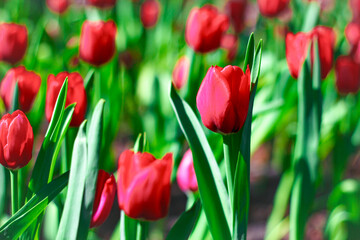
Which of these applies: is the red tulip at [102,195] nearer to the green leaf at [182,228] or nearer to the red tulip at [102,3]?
the green leaf at [182,228]

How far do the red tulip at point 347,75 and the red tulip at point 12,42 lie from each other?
28.2 inches

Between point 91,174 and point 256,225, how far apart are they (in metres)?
1.10

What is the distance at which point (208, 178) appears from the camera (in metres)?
0.68

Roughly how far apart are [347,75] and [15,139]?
0.77 metres

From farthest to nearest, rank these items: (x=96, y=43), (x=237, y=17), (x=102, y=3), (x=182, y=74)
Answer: (x=237, y=17)
(x=102, y=3)
(x=182, y=74)
(x=96, y=43)

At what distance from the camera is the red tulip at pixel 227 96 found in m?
0.60

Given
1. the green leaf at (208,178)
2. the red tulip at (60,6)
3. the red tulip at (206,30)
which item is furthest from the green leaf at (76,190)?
the red tulip at (60,6)

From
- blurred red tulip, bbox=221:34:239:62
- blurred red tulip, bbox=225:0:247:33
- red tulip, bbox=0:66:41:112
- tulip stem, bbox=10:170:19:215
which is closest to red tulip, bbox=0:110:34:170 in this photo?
tulip stem, bbox=10:170:19:215

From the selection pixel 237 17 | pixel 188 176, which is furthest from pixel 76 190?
pixel 237 17

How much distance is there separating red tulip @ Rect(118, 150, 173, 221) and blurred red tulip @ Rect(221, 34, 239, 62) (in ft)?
3.03

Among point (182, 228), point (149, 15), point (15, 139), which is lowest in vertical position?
point (182, 228)

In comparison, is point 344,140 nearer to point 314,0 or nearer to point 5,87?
point 314,0

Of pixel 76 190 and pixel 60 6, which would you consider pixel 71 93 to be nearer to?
pixel 76 190

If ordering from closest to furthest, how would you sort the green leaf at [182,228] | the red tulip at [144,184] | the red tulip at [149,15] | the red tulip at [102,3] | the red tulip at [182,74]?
the red tulip at [144,184]
the green leaf at [182,228]
the red tulip at [182,74]
the red tulip at [102,3]
the red tulip at [149,15]
